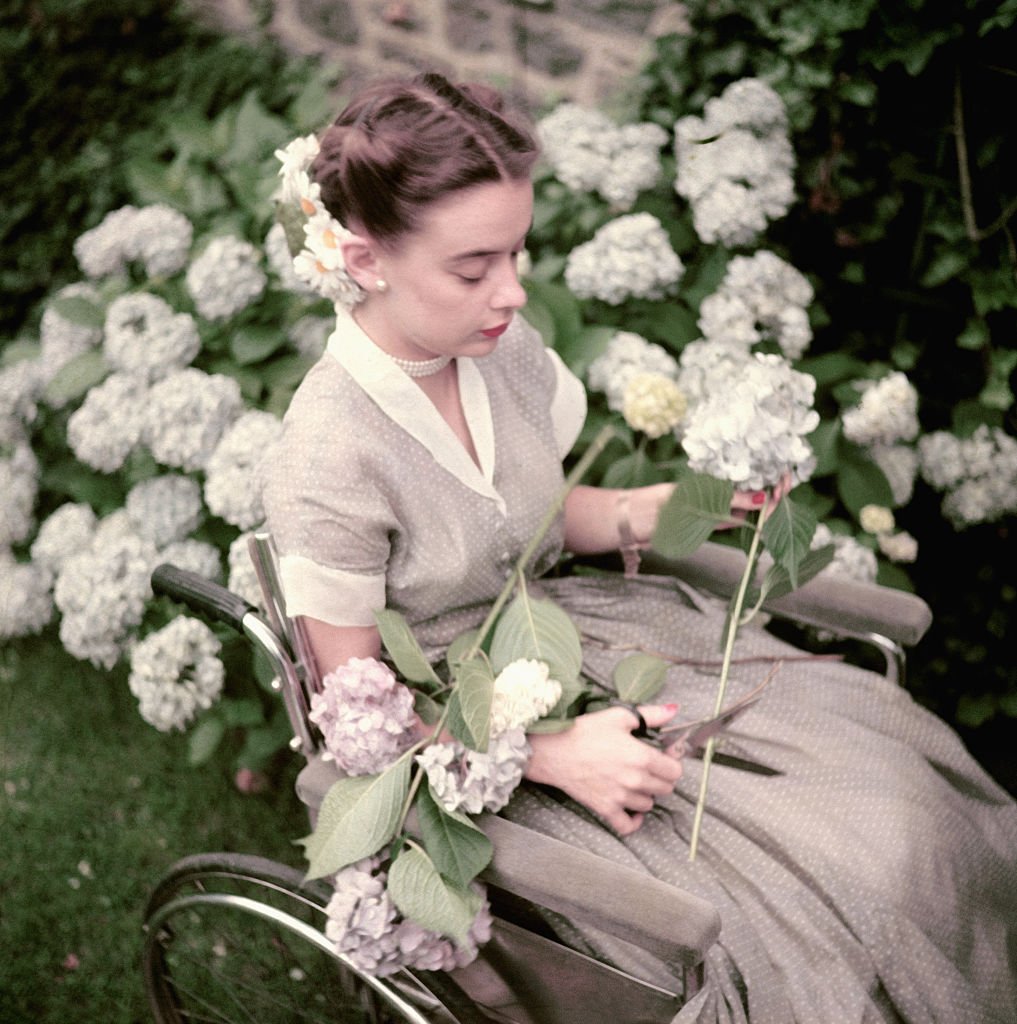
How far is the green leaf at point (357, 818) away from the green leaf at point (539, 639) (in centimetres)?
22

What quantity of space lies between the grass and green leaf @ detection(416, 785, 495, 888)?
1243mm

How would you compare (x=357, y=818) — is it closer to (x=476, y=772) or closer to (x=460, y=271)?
(x=476, y=772)

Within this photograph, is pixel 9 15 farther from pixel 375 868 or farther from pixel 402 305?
pixel 375 868

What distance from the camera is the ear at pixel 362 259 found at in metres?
1.38

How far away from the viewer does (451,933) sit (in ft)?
4.15

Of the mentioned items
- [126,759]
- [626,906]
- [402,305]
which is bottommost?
[126,759]

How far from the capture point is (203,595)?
1479 millimetres

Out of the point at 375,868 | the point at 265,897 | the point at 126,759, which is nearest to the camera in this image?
the point at 375,868

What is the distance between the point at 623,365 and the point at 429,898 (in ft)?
3.97

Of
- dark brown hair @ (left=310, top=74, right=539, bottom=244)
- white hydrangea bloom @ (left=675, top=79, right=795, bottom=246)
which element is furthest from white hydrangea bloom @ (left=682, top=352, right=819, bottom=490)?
white hydrangea bloom @ (left=675, top=79, right=795, bottom=246)

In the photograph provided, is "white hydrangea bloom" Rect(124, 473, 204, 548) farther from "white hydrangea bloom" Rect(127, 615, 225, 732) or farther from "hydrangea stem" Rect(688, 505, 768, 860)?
"hydrangea stem" Rect(688, 505, 768, 860)

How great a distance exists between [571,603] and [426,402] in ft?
1.65

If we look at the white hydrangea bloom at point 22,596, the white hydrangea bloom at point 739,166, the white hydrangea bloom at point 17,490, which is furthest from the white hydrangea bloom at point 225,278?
the white hydrangea bloom at point 739,166

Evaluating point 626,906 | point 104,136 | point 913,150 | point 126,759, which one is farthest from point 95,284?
point 626,906
